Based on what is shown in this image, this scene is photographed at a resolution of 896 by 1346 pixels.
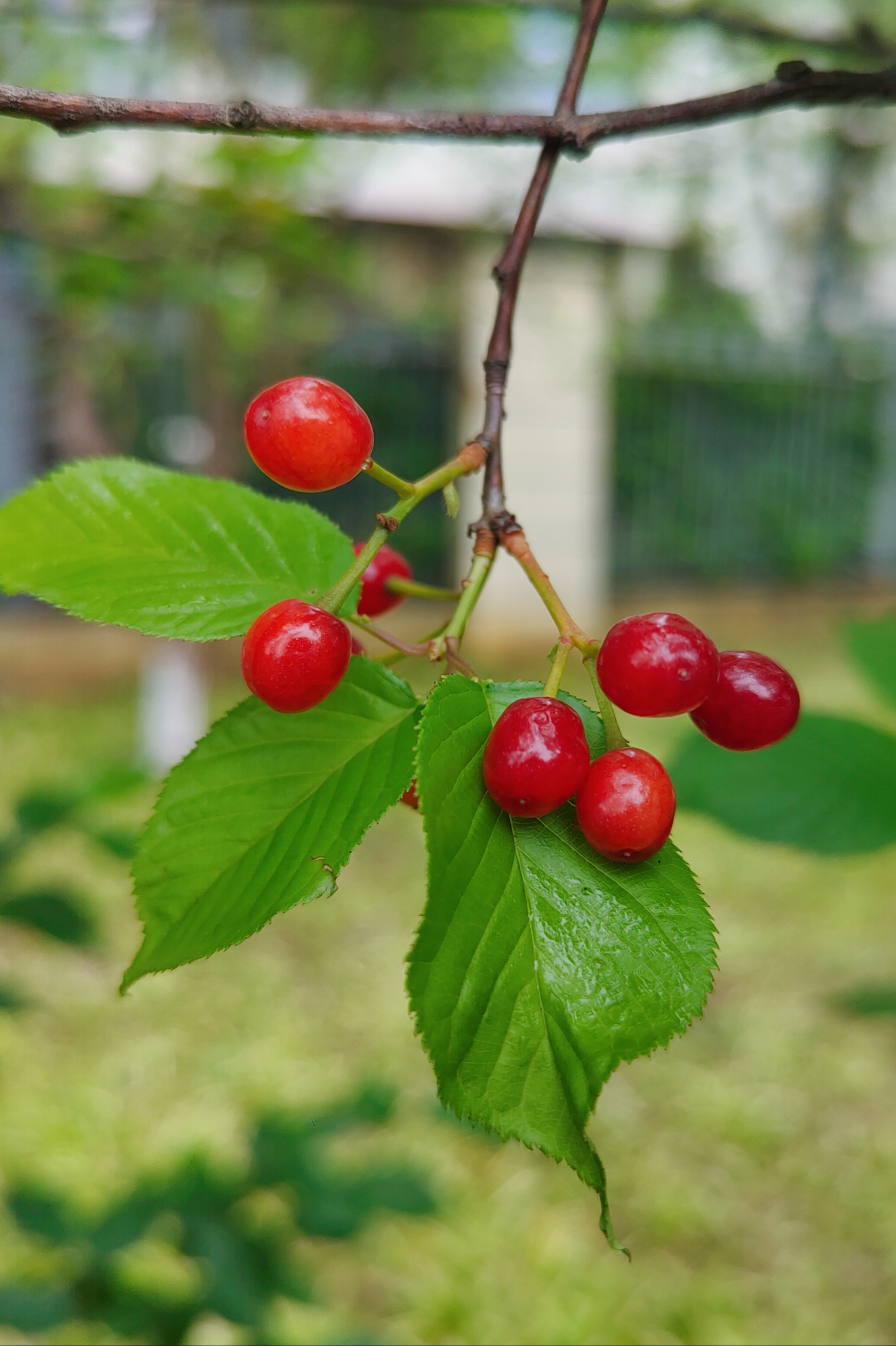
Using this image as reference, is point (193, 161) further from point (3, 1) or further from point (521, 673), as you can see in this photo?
point (521, 673)

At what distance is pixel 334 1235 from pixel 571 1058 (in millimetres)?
1312

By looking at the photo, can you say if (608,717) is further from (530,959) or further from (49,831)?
(49,831)

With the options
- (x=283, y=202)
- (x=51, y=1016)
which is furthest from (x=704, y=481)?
(x=51, y=1016)

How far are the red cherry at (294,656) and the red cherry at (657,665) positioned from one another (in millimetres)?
151

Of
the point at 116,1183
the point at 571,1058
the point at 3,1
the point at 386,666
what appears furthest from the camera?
the point at 116,1183

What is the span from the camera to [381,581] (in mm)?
821

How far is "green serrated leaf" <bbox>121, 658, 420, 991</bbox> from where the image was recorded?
0.60m

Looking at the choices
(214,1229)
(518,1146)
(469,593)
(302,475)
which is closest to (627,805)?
(469,593)

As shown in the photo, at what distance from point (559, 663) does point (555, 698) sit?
0.02m

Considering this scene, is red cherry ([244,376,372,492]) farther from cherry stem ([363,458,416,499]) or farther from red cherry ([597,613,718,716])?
red cherry ([597,613,718,716])

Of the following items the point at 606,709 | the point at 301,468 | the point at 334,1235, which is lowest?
the point at 334,1235

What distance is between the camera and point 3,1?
2.81 metres

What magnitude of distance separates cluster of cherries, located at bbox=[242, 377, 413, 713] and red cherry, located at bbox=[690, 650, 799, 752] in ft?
0.74

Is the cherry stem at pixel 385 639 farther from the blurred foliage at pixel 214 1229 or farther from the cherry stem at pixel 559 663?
the blurred foliage at pixel 214 1229
